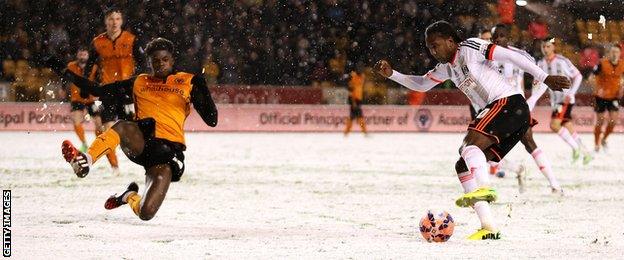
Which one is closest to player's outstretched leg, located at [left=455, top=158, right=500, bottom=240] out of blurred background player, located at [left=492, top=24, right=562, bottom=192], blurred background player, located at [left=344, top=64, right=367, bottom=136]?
blurred background player, located at [left=492, top=24, right=562, bottom=192]

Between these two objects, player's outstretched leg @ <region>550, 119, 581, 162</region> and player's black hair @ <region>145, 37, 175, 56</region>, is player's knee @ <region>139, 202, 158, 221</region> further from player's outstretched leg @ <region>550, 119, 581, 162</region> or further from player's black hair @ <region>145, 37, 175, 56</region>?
player's outstretched leg @ <region>550, 119, 581, 162</region>

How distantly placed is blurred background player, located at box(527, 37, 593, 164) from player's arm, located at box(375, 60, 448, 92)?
6774mm

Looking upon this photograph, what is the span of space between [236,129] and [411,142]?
5904 mm

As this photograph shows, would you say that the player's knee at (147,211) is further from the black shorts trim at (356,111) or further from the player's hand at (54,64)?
the black shorts trim at (356,111)

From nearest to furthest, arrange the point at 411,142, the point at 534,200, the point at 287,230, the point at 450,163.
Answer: the point at 287,230
the point at 534,200
the point at 450,163
the point at 411,142

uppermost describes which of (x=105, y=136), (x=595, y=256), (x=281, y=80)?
(x=281, y=80)

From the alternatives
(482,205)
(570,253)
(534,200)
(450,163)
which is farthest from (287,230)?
(450,163)

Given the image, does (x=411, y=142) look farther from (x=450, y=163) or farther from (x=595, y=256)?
(x=595, y=256)

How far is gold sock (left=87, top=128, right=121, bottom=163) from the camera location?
7.55 metres

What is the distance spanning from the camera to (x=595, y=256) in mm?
6844

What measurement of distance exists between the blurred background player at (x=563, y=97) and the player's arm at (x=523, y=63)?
24.1ft

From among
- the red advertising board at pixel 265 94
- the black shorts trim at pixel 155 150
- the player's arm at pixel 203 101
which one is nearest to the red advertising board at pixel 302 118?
the red advertising board at pixel 265 94

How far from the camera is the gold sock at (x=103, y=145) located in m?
7.55

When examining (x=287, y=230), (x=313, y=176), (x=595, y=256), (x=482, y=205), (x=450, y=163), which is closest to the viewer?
(x=595, y=256)
